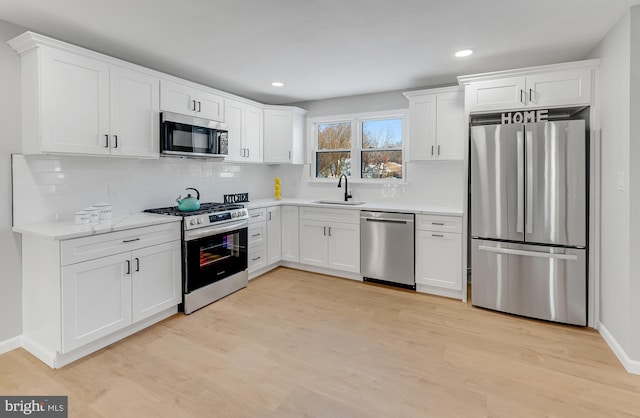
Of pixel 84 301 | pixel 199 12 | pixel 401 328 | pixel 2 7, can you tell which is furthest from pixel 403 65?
pixel 84 301

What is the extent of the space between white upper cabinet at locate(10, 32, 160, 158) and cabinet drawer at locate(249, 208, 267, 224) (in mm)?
1443

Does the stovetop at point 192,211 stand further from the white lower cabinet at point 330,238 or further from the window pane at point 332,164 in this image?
the window pane at point 332,164

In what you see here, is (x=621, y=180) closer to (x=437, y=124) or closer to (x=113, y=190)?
(x=437, y=124)

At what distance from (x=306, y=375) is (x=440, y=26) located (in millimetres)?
2822

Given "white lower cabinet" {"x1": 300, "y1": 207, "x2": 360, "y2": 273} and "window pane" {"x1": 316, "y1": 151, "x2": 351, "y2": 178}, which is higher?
"window pane" {"x1": 316, "y1": 151, "x2": 351, "y2": 178}

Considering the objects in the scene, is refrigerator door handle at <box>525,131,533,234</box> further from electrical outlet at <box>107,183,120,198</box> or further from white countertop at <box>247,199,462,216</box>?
electrical outlet at <box>107,183,120,198</box>

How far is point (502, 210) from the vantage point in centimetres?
325

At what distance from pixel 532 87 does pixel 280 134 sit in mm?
3168

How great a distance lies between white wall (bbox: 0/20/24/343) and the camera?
2520 millimetres

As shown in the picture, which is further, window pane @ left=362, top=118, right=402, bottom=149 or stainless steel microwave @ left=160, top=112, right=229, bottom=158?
window pane @ left=362, top=118, right=402, bottom=149

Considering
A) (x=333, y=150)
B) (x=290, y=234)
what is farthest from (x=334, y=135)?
(x=290, y=234)

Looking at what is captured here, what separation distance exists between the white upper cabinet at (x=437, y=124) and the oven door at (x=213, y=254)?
2325 mm

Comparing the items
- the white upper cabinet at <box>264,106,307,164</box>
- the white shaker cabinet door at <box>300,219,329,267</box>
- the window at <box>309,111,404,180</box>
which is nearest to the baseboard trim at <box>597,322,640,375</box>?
the window at <box>309,111,404,180</box>

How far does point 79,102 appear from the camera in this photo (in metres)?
2.68
